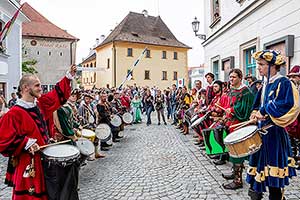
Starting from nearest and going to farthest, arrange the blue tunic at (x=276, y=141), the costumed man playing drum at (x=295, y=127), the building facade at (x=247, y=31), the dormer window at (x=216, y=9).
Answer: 1. the blue tunic at (x=276, y=141)
2. the costumed man playing drum at (x=295, y=127)
3. the building facade at (x=247, y=31)
4. the dormer window at (x=216, y=9)

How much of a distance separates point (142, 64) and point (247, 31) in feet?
115

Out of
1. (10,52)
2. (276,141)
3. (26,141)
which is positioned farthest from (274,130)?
(10,52)

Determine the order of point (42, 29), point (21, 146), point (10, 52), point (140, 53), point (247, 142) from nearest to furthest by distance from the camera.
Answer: point (21, 146) → point (247, 142) → point (10, 52) → point (42, 29) → point (140, 53)

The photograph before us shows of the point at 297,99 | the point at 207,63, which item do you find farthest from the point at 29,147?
the point at 207,63

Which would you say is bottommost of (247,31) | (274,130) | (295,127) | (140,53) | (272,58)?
(295,127)

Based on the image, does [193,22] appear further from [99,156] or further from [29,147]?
[29,147]

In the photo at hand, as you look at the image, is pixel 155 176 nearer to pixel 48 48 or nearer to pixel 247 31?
pixel 247 31

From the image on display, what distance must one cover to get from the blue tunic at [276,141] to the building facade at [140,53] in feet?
126

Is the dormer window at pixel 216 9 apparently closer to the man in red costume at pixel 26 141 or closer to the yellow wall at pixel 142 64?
the man in red costume at pixel 26 141

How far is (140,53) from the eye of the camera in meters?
44.2

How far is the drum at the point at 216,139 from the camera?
5.46 meters

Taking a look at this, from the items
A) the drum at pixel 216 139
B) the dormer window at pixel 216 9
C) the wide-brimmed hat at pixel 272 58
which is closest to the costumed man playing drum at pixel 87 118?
the drum at pixel 216 139

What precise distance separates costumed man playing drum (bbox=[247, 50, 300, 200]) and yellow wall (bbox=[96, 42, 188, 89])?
38.1 m

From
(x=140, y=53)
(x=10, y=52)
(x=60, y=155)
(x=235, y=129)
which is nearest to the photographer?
(x=60, y=155)
